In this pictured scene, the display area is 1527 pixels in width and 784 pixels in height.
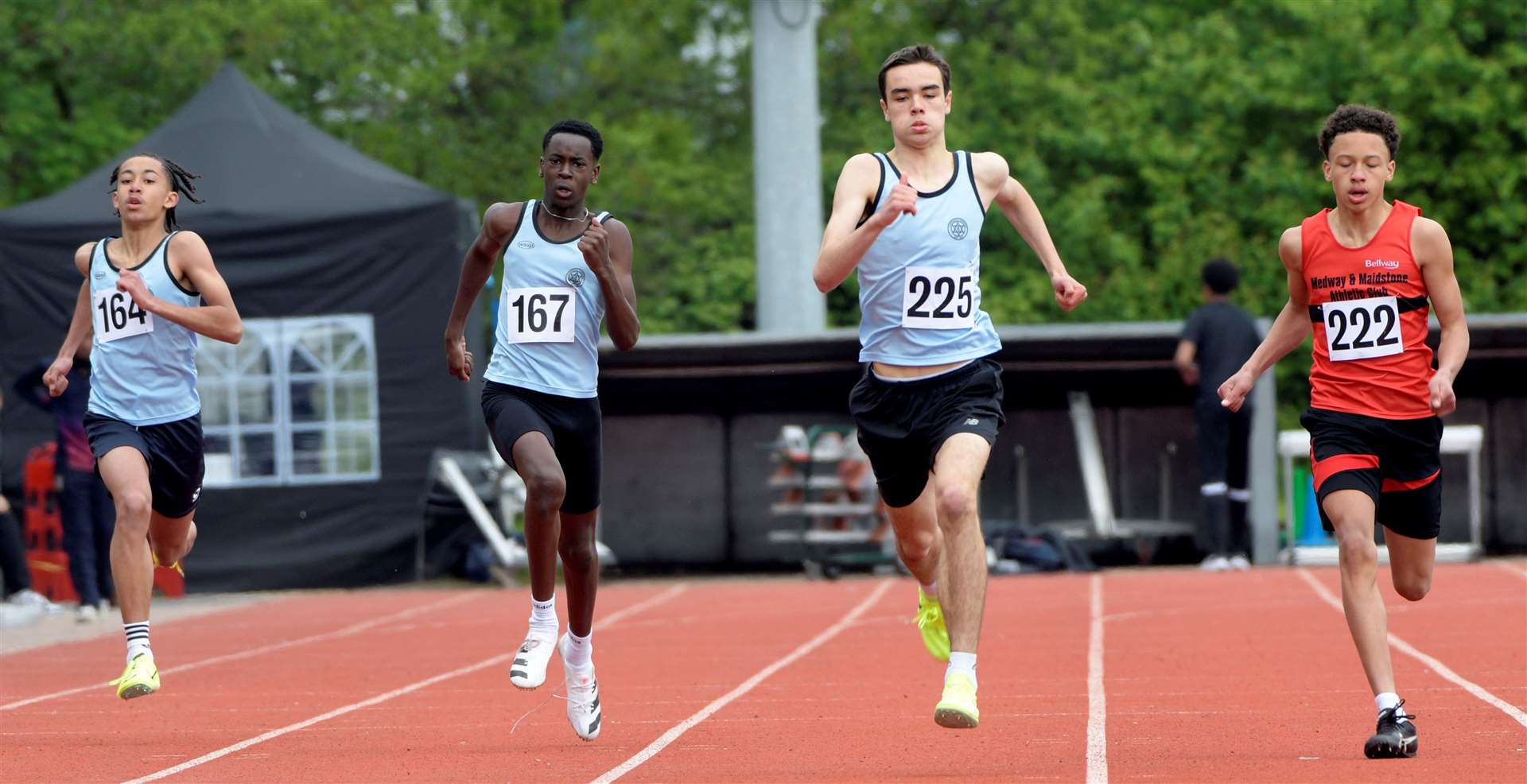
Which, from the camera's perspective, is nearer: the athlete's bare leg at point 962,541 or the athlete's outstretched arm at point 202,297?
the athlete's bare leg at point 962,541

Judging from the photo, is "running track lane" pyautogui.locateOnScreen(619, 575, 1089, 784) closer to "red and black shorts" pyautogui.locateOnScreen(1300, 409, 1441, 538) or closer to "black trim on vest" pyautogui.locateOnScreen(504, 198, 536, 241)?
"red and black shorts" pyautogui.locateOnScreen(1300, 409, 1441, 538)

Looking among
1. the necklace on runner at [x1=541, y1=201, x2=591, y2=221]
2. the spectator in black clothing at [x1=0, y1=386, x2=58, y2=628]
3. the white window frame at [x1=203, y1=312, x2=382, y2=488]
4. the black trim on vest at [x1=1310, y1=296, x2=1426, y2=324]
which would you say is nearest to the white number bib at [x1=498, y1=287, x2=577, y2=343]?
the necklace on runner at [x1=541, y1=201, x2=591, y2=221]

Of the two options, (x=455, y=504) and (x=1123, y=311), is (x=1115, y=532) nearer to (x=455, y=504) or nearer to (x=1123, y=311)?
(x=455, y=504)

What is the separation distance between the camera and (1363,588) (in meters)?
6.48

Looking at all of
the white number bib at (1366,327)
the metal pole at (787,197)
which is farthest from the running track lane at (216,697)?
the metal pole at (787,197)

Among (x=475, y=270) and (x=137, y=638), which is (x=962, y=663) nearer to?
(x=475, y=270)

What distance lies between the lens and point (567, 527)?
24.2 ft

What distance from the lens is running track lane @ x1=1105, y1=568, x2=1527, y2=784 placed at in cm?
623

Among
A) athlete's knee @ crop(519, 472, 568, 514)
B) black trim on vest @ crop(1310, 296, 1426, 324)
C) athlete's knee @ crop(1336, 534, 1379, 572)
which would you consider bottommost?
athlete's knee @ crop(1336, 534, 1379, 572)

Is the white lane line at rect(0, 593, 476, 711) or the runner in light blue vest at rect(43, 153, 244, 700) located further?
the white lane line at rect(0, 593, 476, 711)

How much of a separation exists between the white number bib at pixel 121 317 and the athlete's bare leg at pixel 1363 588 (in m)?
4.54

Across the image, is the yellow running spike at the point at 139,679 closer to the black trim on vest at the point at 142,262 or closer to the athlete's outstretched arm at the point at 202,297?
the athlete's outstretched arm at the point at 202,297

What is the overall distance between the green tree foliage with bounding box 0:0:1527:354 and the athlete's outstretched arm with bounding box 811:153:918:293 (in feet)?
79.0

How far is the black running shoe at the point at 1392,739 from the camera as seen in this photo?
246 inches
